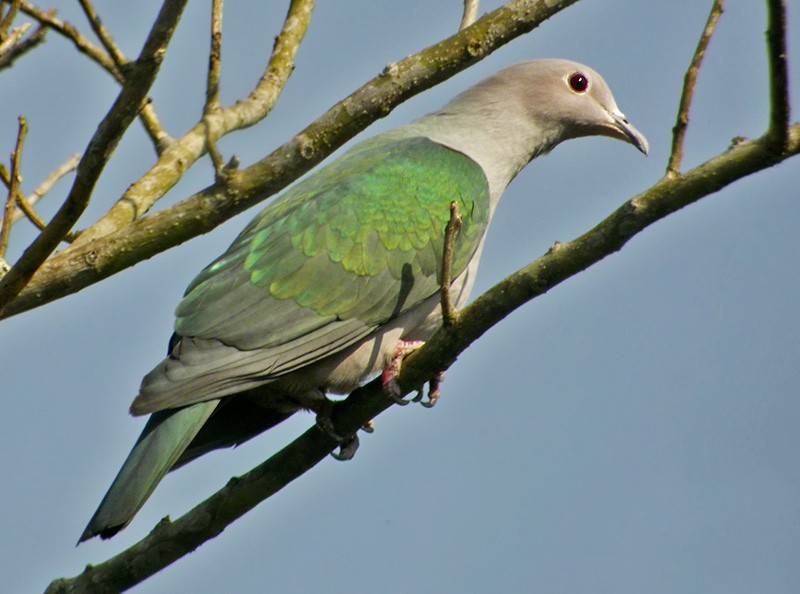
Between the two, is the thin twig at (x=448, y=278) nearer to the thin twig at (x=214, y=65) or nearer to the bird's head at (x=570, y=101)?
the thin twig at (x=214, y=65)

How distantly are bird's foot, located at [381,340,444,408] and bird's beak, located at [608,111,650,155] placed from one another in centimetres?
182

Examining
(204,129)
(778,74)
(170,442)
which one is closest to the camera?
(778,74)

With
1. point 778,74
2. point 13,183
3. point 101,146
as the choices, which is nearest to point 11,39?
point 13,183

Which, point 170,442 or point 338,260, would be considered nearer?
point 170,442

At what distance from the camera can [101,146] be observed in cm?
291

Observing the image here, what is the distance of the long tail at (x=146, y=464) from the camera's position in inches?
146

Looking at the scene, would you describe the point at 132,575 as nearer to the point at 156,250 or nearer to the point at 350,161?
the point at 156,250

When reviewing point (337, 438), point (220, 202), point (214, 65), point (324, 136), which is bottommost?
point (337, 438)

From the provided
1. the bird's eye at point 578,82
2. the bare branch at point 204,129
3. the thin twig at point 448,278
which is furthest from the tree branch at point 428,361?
the bird's eye at point 578,82

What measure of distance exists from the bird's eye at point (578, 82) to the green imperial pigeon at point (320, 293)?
2.72 feet

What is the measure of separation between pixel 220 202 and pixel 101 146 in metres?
0.46

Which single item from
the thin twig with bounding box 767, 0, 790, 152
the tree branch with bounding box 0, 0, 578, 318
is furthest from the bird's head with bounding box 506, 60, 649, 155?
the thin twig with bounding box 767, 0, 790, 152

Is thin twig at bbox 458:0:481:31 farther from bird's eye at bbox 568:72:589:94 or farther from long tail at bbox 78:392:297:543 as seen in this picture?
long tail at bbox 78:392:297:543

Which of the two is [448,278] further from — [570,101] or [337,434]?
[570,101]
